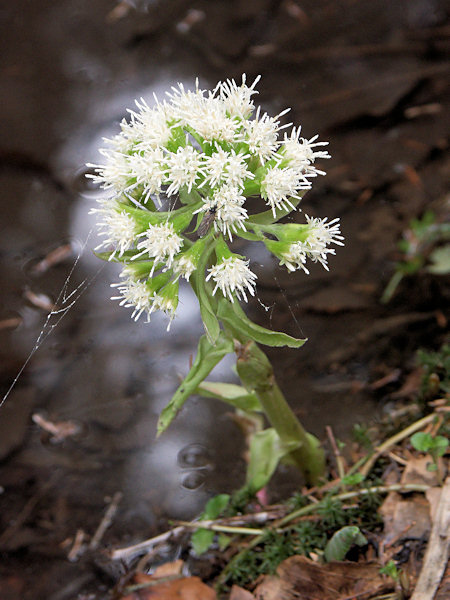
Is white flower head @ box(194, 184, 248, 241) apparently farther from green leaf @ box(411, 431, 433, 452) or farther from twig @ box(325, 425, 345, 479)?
twig @ box(325, 425, 345, 479)

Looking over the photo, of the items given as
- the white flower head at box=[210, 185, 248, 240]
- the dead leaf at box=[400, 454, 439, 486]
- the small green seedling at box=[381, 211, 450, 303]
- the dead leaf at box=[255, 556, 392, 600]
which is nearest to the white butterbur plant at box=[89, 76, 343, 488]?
the white flower head at box=[210, 185, 248, 240]

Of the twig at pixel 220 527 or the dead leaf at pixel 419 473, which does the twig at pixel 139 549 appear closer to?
the twig at pixel 220 527

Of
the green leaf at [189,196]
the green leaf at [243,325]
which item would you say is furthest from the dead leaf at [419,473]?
the green leaf at [189,196]

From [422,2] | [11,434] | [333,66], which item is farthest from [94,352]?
[422,2]

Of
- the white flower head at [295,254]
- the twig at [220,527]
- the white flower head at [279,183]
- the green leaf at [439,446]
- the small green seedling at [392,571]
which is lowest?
the small green seedling at [392,571]

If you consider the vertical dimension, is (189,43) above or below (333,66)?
above

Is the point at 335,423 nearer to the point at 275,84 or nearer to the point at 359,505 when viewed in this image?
the point at 359,505
